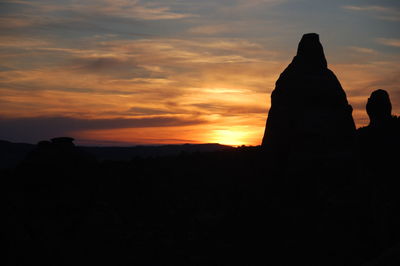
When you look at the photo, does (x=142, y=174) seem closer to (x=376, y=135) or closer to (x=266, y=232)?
(x=266, y=232)

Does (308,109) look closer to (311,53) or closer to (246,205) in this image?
(311,53)

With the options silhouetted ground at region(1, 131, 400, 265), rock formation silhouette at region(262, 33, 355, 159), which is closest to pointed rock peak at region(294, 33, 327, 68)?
rock formation silhouette at region(262, 33, 355, 159)

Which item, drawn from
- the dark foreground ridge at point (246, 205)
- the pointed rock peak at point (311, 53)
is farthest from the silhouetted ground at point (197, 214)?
the pointed rock peak at point (311, 53)

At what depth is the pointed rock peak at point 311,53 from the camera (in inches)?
1179

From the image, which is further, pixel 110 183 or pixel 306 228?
pixel 110 183

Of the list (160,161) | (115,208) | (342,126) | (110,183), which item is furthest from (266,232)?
(160,161)

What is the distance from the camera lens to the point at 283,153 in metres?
29.3

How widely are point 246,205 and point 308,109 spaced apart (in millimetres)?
7577

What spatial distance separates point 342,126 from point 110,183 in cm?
1817

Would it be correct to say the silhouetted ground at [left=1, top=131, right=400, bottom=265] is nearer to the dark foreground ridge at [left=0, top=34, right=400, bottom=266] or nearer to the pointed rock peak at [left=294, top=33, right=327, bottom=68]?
the dark foreground ridge at [left=0, top=34, right=400, bottom=266]

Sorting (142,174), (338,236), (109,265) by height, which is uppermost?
(142,174)

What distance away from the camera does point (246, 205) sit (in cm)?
3088

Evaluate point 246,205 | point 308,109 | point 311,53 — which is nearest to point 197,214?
point 246,205

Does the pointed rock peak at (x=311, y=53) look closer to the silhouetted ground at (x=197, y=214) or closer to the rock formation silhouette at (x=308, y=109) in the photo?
the rock formation silhouette at (x=308, y=109)
